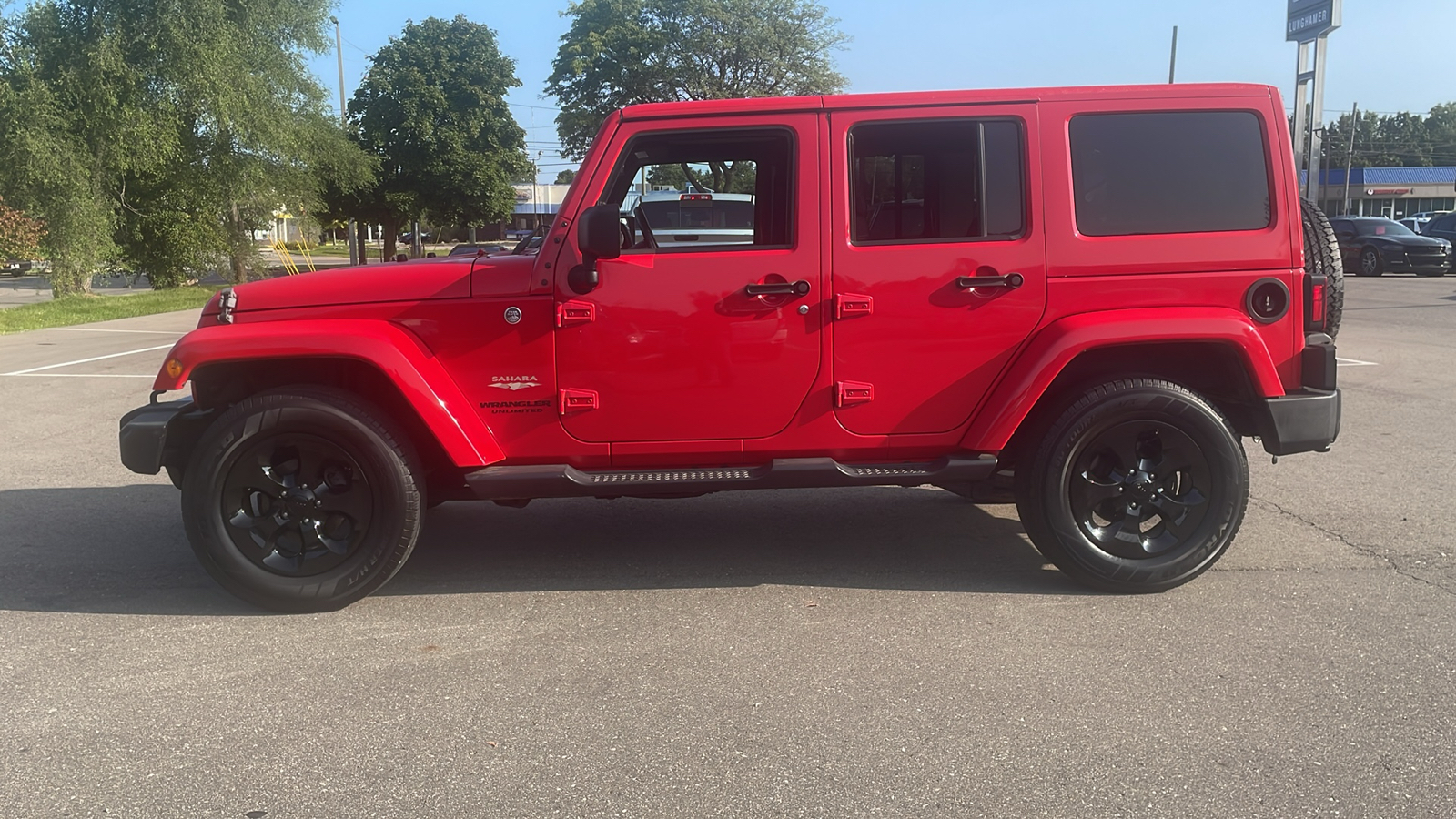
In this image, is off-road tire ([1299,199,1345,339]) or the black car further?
the black car

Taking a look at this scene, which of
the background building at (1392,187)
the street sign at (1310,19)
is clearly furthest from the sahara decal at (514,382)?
the background building at (1392,187)

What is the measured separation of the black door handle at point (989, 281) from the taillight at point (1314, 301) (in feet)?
3.72

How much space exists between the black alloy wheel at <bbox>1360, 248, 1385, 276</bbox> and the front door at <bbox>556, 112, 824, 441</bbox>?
2468 cm

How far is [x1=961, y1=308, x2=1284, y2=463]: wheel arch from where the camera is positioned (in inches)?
168

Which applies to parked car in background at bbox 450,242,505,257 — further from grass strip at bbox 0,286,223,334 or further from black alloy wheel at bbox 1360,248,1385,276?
black alloy wheel at bbox 1360,248,1385,276

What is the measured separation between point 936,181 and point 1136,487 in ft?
4.77

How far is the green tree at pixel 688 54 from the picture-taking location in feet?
128

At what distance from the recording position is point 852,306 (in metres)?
4.34

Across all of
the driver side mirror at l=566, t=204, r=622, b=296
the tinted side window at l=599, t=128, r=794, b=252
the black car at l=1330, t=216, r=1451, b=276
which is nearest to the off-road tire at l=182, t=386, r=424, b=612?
the driver side mirror at l=566, t=204, r=622, b=296

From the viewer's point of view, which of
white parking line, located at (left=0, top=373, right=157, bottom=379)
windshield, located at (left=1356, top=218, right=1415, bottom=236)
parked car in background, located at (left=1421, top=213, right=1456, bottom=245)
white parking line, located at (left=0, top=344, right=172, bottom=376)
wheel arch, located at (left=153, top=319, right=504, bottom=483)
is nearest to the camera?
wheel arch, located at (left=153, top=319, right=504, bottom=483)

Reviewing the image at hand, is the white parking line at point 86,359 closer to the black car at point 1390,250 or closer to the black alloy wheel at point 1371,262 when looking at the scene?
the black car at point 1390,250

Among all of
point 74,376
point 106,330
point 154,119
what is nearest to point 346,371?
point 74,376

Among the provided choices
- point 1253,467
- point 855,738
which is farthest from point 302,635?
point 1253,467

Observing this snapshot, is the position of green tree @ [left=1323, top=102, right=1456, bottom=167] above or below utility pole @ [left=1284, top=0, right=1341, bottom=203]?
above
